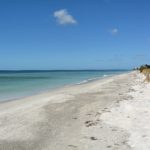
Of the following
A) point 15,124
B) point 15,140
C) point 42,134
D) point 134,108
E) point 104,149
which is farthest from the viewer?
point 134,108

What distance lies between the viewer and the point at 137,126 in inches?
354

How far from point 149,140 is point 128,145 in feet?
1.95

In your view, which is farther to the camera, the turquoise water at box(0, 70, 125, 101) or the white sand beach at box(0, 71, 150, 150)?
the turquoise water at box(0, 70, 125, 101)

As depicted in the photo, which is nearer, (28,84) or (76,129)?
(76,129)

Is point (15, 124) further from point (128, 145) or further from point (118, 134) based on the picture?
point (128, 145)

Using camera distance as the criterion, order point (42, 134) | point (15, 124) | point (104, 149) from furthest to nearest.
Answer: point (15, 124) < point (42, 134) < point (104, 149)

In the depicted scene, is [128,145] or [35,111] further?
[35,111]

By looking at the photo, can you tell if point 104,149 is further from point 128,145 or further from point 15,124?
point 15,124

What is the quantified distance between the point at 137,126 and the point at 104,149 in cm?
222

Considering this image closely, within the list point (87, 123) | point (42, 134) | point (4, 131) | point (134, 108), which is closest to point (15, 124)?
point (4, 131)

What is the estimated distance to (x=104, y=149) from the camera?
711 centimetres

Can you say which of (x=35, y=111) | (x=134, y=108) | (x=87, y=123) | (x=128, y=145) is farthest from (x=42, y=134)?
(x=134, y=108)

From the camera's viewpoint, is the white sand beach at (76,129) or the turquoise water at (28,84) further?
the turquoise water at (28,84)

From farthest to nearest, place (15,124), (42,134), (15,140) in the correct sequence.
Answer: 1. (15,124)
2. (42,134)
3. (15,140)
